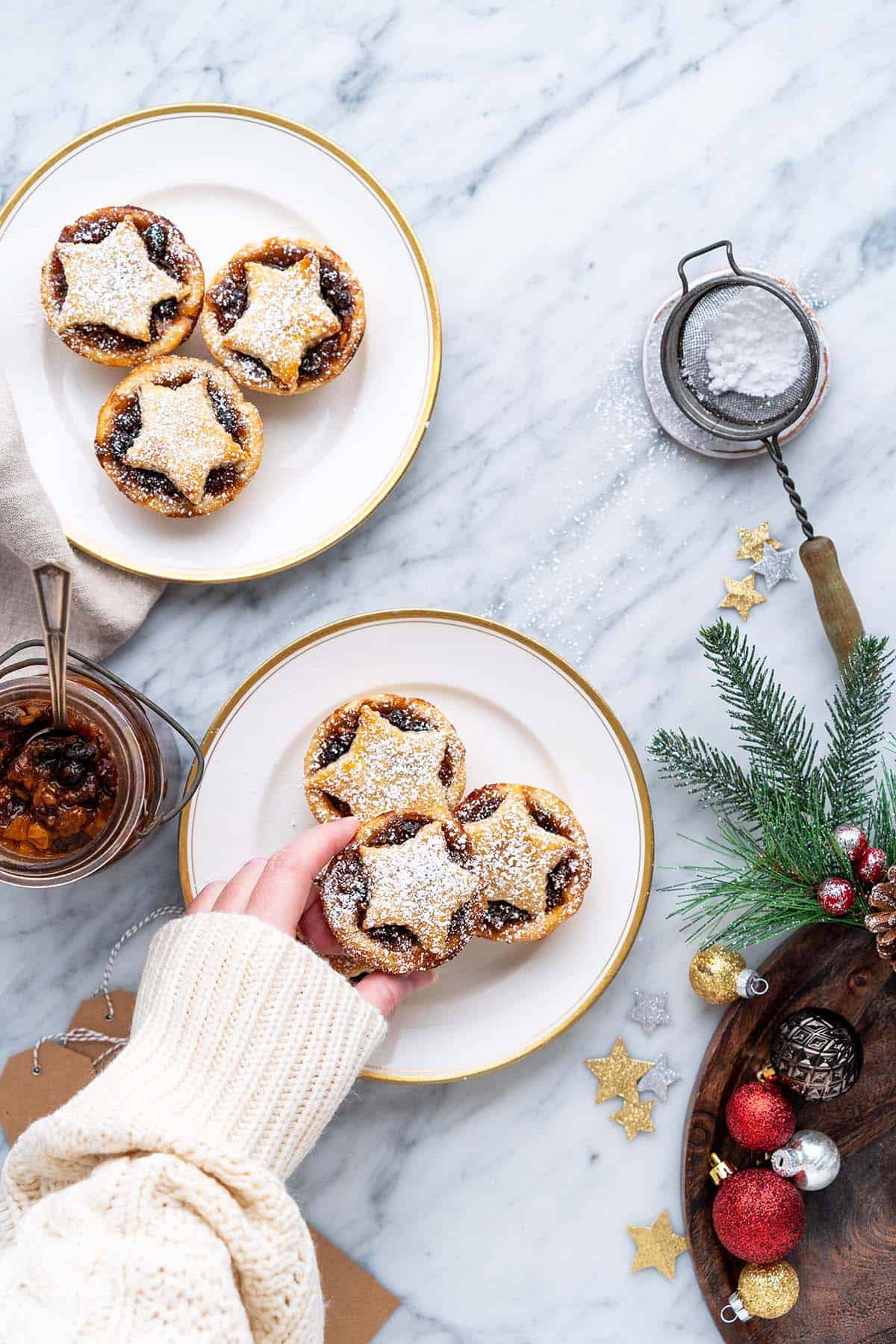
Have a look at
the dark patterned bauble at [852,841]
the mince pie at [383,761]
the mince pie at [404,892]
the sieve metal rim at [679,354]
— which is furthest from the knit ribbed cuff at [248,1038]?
the sieve metal rim at [679,354]

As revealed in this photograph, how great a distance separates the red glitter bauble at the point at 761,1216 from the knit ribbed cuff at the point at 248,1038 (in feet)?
2.17

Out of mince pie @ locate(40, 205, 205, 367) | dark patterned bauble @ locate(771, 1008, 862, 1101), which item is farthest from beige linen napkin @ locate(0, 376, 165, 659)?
dark patterned bauble @ locate(771, 1008, 862, 1101)

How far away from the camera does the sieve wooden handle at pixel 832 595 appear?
1642 millimetres

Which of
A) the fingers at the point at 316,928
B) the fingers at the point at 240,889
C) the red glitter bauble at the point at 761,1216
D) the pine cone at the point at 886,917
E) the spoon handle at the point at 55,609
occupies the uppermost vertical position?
the spoon handle at the point at 55,609

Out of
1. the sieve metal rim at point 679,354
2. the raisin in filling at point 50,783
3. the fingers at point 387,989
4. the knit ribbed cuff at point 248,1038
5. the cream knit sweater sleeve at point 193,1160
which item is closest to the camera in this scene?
the cream knit sweater sleeve at point 193,1160

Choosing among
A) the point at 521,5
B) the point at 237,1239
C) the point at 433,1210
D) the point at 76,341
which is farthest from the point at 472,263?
the point at 433,1210

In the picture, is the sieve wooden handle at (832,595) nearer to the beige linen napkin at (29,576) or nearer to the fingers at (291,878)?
the fingers at (291,878)

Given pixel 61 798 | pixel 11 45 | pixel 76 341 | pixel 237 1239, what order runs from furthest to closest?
1. pixel 11 45
2. pixel 76 341
3. pixel 61 798
4. pixel 237 1239

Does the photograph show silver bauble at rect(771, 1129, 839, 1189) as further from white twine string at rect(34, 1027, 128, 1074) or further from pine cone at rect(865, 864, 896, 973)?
white twine string at rect(34, 1027, 128, 1074)

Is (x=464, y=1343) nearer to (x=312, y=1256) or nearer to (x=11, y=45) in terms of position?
(x=312, y=1256)

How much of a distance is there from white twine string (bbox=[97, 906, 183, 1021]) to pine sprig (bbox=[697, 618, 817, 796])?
94 cm

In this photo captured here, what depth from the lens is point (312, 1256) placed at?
1.26 meters

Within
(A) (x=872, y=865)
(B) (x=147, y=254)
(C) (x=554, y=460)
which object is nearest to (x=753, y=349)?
(C) (x=554, y=460)

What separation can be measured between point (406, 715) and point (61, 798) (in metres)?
0.49
